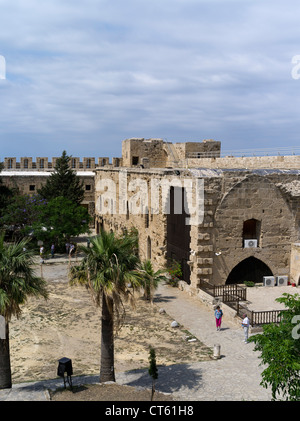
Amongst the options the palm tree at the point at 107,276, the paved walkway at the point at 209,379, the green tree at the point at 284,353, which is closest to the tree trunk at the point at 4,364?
the paved walkway at the point at 209,379

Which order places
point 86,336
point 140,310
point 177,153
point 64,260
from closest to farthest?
point 86,336
point 140,310
point 64,260
point 177,153

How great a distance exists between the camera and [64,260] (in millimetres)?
31516

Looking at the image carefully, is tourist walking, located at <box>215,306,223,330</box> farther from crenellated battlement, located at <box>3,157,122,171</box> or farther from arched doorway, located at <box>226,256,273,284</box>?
crenellated battlement, located at <box>3,157,122,171</box>

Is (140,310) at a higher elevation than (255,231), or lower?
lower

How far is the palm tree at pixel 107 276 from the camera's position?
11.6 meters

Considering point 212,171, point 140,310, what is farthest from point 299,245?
point 140,310

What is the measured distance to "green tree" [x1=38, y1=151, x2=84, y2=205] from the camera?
40500 millimetres

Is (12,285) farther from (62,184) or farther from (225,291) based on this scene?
(62,184)

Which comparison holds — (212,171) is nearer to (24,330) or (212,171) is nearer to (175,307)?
(175,307)

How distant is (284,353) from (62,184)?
33448 mm

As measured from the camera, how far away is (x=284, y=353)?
9.18 m

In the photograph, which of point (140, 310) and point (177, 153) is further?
point (177, 153)
